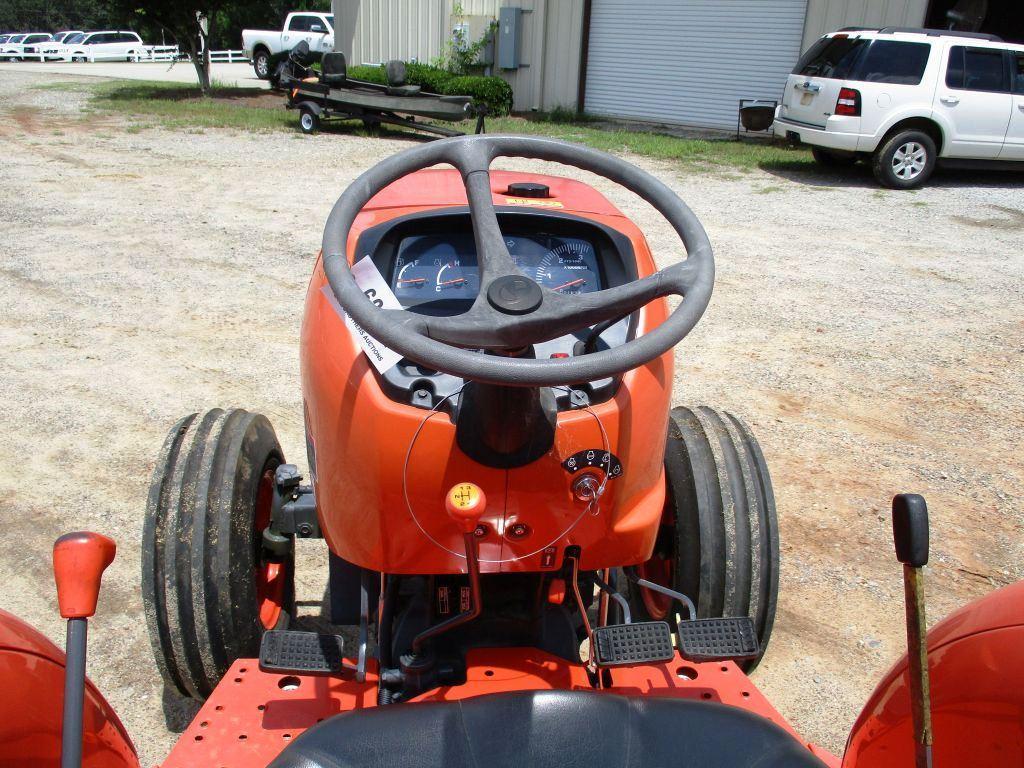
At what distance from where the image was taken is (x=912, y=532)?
1.15 metres

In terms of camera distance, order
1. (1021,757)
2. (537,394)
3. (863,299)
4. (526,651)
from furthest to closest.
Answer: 1. (863,299)
2. (526,651)
3. (537,394)
4. (1021,757)

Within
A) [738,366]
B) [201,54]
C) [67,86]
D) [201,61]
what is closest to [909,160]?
[738,366]

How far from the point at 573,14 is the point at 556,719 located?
57.6ft

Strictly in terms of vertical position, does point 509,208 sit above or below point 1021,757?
above

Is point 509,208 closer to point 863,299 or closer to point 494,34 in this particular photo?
point 863,299

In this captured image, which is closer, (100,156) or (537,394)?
(537,394)

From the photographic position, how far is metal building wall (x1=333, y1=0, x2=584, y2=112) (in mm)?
17359

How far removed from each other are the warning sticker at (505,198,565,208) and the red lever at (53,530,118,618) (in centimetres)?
153

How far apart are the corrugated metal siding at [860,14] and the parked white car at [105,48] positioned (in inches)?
1133

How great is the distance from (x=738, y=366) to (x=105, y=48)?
35862mm

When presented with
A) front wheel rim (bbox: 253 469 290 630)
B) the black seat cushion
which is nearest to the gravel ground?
front wheel rim (bbox: 253 469 290 630)

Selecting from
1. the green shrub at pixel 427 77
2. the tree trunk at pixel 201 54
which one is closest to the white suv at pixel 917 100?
the green shrub at pixel 427 77

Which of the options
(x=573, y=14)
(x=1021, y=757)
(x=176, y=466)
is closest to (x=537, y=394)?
(x=1021, y=757)

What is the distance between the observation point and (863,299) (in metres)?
6.63
